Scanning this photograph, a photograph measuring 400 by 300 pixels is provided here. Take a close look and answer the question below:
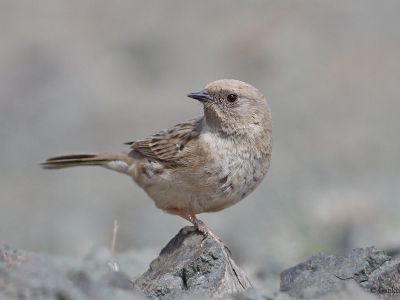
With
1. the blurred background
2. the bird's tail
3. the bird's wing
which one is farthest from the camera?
the blurred background

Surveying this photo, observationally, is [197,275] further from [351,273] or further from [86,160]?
[86,160]

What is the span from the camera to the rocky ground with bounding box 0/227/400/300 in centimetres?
618

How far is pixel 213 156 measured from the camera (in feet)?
29.2

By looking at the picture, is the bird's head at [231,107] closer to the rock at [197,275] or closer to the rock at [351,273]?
the rock at [197,275]

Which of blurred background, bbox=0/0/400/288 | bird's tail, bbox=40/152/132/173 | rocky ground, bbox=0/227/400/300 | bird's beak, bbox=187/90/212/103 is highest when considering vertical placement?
blurred background, bbox=0/0/400/288

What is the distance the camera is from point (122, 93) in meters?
19.9

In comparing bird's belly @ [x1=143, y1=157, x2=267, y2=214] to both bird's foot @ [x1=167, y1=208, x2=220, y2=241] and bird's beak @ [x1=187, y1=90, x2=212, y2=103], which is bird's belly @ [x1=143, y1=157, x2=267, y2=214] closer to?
bird's foot @ [x1=167, y1=208, x2=220, y2=241]

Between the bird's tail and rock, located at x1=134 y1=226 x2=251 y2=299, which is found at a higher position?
the bird's tail

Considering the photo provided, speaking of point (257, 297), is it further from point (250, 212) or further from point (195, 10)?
point (195, 10)

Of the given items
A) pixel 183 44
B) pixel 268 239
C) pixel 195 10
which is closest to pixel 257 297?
pixel 268 239

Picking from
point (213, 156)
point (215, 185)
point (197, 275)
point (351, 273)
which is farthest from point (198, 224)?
point (351, 273)

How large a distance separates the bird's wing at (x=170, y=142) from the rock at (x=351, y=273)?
1725 mm

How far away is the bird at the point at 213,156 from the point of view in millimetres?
8812

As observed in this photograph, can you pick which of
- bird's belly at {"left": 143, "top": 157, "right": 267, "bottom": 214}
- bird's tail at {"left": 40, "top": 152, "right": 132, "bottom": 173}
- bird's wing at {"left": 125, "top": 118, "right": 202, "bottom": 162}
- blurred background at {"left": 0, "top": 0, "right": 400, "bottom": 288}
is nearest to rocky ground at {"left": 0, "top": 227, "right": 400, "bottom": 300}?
bird's belly at {"left": 143, "top": 157, "right": 267, "bottom": 214}
